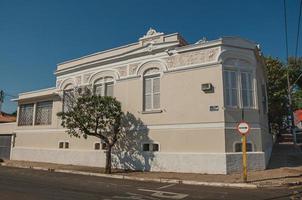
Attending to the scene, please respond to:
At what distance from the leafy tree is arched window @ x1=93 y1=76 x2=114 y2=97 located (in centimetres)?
1879

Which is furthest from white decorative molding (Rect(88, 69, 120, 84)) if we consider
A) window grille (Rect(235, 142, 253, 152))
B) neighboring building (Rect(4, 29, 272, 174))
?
window grille (Rect(235, 142, 253, 152))

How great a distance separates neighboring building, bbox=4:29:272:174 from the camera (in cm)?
1421

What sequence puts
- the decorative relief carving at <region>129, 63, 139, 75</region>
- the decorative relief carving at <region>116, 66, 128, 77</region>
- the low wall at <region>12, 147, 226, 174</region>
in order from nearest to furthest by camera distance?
the low wall at <region>12, 147, 226, 174</region> < the decorative relief carving at <region>129, 63, 139, 75</region> < the decorative relief carving at <region>116, 66, 128, 77</region>

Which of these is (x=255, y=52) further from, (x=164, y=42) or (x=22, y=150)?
(x=22, y=150)

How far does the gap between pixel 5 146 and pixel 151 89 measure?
1586 cm

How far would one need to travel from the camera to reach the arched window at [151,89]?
16.5 metres

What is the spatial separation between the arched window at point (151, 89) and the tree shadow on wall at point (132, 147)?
114 cm

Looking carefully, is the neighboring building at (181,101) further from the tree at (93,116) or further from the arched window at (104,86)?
the tree at (93,116)

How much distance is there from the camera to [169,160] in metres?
15.0

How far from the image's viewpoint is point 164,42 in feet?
54.1

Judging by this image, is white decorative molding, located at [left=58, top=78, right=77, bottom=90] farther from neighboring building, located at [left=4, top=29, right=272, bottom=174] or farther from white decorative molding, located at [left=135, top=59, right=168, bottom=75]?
white decorative molding, located at [left=135, top=59, right=168, bottom=75]

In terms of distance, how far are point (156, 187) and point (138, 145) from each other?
18.7ft

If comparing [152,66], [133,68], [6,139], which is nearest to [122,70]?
[133,68]

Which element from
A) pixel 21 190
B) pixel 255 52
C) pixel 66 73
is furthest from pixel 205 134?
pixel 66 73
